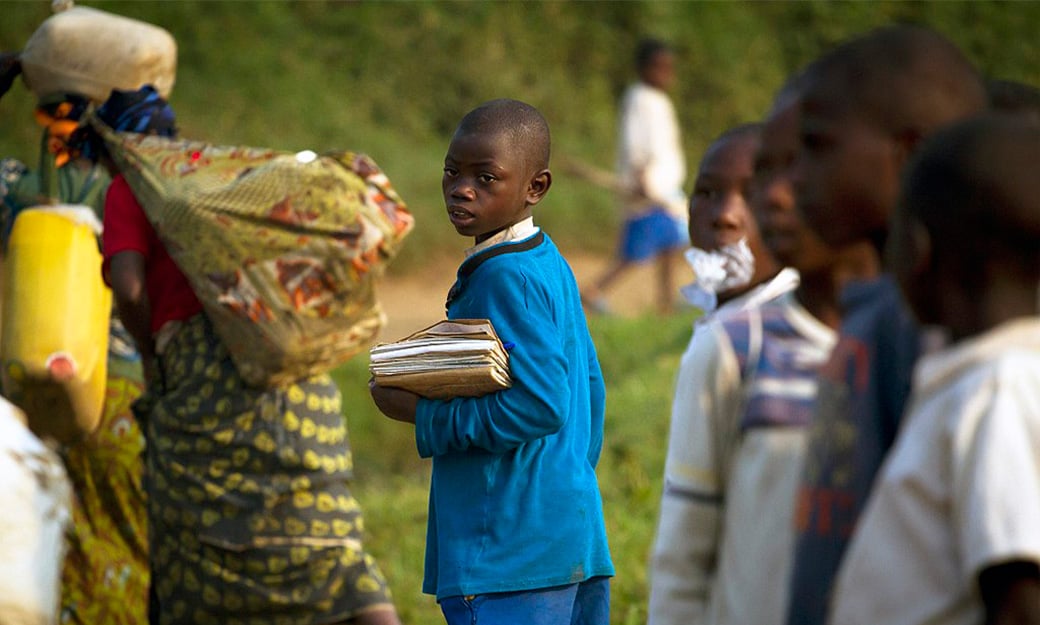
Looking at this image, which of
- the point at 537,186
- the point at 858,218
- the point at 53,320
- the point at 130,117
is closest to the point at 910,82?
the point at 858,218

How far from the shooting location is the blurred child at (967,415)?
5.27ft

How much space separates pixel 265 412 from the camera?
157 inches

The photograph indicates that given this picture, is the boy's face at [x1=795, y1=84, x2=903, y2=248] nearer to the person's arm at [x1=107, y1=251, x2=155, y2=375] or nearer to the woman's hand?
the woman's hand

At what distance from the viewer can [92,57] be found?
4.47 metres

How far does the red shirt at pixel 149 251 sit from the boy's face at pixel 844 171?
91.1 inches

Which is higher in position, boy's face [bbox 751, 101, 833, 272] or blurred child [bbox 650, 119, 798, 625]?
boy's face [bbox 751, 101, 833, 272]

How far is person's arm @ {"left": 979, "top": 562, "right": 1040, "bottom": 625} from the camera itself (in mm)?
1599

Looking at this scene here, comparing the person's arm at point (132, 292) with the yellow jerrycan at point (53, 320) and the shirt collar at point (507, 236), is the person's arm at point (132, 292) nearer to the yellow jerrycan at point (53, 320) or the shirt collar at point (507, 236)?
the yellow jerrycan at point (53, 320)

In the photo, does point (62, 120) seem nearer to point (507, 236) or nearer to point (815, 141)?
point (507, 236)

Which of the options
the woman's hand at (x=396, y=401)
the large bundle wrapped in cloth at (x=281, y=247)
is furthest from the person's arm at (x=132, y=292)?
the woman's hand at (x=396, y=401)

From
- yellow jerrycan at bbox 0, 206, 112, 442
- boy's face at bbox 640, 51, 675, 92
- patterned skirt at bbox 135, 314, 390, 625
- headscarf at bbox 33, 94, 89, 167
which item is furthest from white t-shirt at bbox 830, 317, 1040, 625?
boy's face at bbox 640, 51, 675, 92

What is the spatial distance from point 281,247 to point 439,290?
27.6 ft

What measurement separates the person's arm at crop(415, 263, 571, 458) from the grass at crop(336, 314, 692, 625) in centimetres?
186

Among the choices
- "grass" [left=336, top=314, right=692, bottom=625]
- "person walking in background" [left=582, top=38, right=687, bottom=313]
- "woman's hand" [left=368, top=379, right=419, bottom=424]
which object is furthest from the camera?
"person walking in background" [left=582, top=38, right=687, bottom=313]
